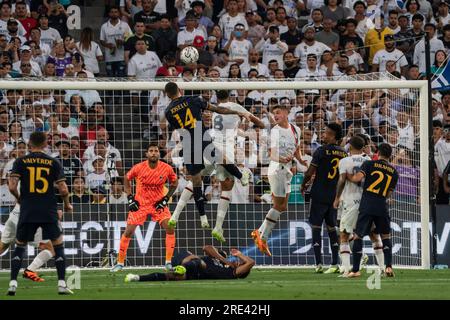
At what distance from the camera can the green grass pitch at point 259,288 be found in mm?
18109

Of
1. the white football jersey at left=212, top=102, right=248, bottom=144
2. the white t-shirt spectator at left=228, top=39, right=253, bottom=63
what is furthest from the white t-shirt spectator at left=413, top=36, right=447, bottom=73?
the white football jersey at left=212, top=102, right=248, bottom=144

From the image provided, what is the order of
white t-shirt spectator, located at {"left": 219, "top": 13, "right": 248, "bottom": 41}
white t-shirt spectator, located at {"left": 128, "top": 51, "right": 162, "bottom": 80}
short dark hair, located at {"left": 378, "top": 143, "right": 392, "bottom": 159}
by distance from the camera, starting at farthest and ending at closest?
1. white t-shirt spectator, located at {"left": 219, "top": 13, "right": 248, "bottom": 41}
2. white t-shirt spectator, located at {"left": 128, "top": 51, "right": 162, "bottom": 80}
3. short dark hair, located at {"left": 378, "top": 143, "right": 392, "bottom": 159}

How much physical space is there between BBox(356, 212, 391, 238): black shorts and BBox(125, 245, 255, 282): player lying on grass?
1.76 m

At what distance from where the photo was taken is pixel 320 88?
2491cm

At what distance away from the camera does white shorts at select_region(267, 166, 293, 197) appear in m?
23.8

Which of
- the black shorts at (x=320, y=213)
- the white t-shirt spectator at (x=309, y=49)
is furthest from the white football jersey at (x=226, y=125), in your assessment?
the white t-shirt spectator at (x=309, y=49)

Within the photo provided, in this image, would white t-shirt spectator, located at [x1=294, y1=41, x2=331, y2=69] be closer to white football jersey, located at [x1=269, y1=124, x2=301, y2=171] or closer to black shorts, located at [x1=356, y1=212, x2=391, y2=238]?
white football jersey, located at [x1=269, y1=124, x2=301, y2=171]

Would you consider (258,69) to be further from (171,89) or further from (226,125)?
(171,89)

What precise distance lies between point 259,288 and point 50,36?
40.6 ft

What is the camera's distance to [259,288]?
19.4 metres

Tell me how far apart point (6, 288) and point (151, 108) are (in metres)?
7.30

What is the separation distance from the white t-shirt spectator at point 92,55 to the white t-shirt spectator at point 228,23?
2989mm

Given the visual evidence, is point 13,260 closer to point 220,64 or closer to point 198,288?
point 198,288

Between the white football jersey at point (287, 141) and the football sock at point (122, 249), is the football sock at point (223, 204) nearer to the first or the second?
the white football jersey at point (287, 141)
